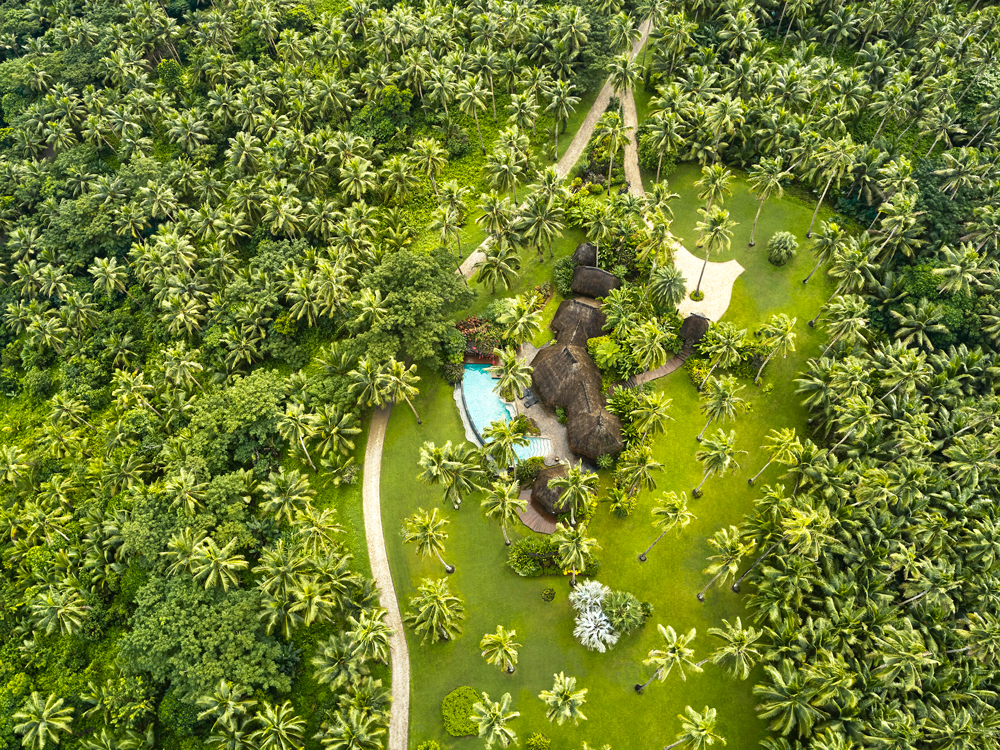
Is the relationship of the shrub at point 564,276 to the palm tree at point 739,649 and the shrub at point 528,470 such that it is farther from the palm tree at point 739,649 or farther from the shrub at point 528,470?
the palm tree at point 739,649

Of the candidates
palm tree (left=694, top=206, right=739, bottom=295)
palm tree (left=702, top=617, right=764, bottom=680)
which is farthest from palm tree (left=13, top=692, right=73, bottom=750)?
palm tree (left=694, top=206, right=739, bottom=295)

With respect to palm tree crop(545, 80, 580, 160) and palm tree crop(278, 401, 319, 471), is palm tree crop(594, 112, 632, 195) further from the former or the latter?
palm tree crop(278, 401, 319, 471)

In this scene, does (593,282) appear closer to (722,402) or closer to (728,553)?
(722,402)

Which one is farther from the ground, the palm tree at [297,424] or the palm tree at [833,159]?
the palm tree at [833,159]

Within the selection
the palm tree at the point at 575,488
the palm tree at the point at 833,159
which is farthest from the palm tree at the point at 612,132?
the palm tree at the point at 575,488

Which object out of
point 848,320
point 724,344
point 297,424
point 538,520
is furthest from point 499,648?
point 848,320

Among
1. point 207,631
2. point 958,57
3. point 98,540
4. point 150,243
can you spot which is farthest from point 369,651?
point 958,57
